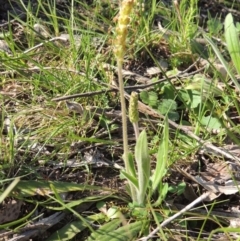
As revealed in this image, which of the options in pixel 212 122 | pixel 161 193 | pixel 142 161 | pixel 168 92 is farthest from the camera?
pixel 168 92

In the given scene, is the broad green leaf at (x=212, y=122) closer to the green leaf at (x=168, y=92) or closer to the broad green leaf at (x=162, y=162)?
the green leaf at (x=168, y=92)

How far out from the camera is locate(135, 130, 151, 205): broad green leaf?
133 centimetres

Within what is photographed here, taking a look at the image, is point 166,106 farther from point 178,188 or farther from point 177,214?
point 177,214

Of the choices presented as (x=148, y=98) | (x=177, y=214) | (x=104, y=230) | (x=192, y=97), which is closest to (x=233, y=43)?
(x=192, y=97)

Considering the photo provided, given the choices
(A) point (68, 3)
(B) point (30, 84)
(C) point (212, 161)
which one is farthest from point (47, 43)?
(C) point (212, 161)

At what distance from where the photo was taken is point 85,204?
5.01 ft

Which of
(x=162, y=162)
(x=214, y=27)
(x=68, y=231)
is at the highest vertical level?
(x=214, y=27)

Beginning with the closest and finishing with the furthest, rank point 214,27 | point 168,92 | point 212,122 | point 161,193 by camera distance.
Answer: point 161,193 → point 212,122 → point 168,92 → point 214,27

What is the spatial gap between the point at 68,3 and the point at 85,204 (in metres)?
1.15

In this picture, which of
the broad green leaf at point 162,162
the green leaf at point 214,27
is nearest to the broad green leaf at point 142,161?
the broad green leaf at point 162,162

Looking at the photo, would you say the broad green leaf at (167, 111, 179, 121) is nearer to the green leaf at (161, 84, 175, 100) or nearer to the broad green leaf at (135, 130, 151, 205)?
the green leaf at (161, 84, 175, 100)

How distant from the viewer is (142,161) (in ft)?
4.44

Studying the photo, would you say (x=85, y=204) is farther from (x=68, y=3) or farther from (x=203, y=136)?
(x=68, y=3)

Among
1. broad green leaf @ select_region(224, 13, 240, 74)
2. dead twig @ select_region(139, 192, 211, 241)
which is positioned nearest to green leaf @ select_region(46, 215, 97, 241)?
dead twig @ select_region(139, 192, 211, 241)
